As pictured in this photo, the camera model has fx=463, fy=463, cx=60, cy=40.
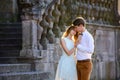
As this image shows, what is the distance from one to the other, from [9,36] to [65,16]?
1.73m

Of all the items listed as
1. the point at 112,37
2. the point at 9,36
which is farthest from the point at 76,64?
the point at 112,37

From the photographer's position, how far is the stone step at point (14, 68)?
10938 millimetres

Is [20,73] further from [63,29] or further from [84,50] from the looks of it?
[63,29]

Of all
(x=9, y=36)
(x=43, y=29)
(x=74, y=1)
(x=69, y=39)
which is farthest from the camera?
(x=74, y=1)

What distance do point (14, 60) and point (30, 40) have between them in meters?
0.74

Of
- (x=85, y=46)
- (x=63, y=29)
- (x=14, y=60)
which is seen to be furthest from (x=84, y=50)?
(x=63, y=29)

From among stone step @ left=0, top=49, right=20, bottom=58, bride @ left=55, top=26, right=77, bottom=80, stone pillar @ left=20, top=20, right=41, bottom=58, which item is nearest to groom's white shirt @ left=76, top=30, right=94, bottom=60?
bride @ left=55, top=26, right=77, bottom=80

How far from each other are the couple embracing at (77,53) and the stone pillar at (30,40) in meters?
2.78

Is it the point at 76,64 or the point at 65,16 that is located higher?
the point at 65,16

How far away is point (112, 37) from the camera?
16.3 m

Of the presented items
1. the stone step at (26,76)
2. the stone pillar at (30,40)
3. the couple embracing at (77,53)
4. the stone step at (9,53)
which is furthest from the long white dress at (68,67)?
the stone step at (9,53)

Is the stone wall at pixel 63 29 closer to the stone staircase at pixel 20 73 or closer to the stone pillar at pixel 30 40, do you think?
the stone pillar at pixel 30 40

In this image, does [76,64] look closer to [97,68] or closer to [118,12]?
[97,68]

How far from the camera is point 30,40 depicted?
1196cm
